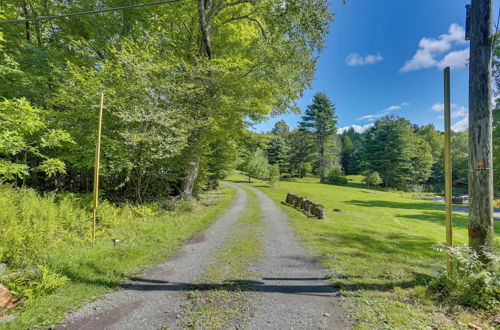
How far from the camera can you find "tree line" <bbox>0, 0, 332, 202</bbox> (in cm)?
709

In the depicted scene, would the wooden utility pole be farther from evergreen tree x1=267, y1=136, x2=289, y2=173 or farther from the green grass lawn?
evergreen tree x1=267, y1=136, x2=289, y2=173

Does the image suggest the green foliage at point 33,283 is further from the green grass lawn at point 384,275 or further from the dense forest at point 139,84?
the green grass lawn at point 384,275

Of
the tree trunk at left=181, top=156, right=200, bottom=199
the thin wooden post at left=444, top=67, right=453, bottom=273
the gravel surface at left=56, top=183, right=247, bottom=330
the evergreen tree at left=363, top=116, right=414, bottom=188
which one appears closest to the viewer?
the gravel surface at left=56, top=183, right=247, bottom=330

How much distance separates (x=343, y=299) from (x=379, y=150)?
42.8 metres

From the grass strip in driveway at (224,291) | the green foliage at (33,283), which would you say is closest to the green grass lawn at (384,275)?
the grass strip in driveway at (224,291)

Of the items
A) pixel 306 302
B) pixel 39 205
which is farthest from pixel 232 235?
pixel 39 205

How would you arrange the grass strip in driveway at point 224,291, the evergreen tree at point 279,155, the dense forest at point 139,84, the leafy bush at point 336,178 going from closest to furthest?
the grass strip in driveway at point 224,291 → the dense forest at point 139,84 → the leafy bush at point 336,178 → the evergreen tree at point 279,155

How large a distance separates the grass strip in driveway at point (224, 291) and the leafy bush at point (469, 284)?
3177 millimetres

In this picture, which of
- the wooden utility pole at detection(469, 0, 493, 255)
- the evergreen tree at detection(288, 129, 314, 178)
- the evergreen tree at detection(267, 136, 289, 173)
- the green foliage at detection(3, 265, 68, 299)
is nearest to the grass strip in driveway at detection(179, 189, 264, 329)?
the green foliage at detection(3, 265, 68, 299)

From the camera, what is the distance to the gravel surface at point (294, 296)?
9.16 ft

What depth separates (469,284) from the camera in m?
3.20

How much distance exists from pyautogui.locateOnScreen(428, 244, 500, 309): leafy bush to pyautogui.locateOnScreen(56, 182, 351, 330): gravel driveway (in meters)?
1.78

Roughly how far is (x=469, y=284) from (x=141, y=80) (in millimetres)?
9838

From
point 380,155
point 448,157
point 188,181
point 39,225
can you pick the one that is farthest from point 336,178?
point 39,225
